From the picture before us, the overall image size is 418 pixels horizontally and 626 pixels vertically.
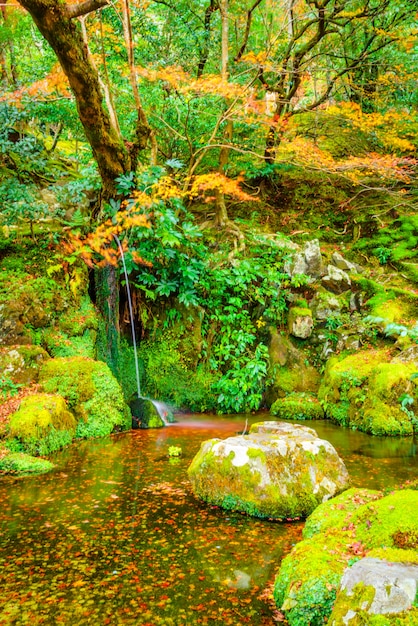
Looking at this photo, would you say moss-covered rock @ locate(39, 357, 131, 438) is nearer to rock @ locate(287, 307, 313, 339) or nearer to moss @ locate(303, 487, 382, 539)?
rock @ locate(287, 307, 313, 339)

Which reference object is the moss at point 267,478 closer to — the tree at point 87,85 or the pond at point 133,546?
the pond at point 133,546

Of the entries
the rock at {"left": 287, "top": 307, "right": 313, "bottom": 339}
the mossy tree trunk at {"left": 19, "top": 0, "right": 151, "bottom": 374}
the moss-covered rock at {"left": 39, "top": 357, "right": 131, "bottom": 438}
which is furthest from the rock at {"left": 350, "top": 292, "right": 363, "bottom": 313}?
the moss-covered rock at {"left": 39, "top": 357, "right": 131, "bottom": 438}

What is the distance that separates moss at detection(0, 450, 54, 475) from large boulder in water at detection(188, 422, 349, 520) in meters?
2.19

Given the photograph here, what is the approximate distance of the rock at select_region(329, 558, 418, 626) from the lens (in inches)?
93.3

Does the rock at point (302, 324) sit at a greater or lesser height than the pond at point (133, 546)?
greater

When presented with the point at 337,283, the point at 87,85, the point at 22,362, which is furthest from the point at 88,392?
the point at 337,283

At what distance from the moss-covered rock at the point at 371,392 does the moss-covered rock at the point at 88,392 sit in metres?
4.06

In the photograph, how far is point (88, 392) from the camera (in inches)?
317

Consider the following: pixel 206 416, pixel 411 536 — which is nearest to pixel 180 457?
pixel 206 416

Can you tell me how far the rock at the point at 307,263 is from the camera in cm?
1116

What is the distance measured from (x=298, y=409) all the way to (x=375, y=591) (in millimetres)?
6985

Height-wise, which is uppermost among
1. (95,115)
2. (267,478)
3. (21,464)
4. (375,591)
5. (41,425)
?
(95,115)

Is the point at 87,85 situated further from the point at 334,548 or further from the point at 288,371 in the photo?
the point at 334,548

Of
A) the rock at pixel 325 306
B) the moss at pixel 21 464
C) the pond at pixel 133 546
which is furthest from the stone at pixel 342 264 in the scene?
the moss at pixel 21 464
